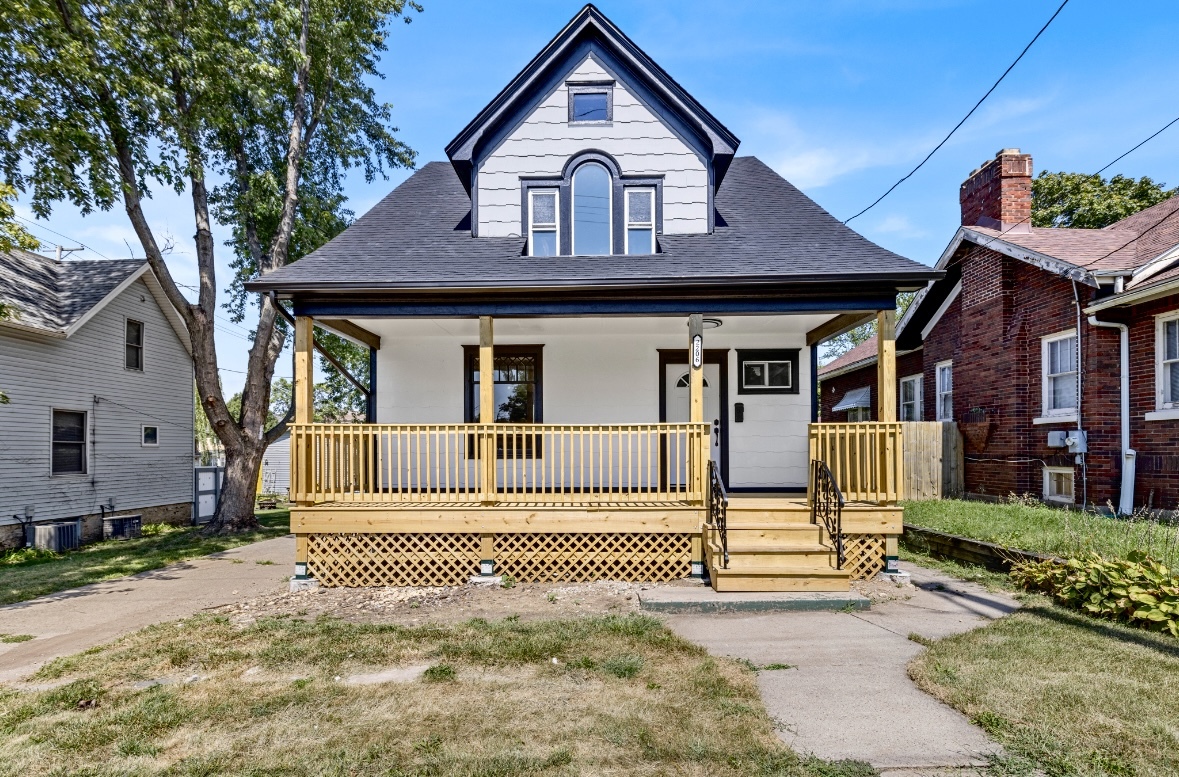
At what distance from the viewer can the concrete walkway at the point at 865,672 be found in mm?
3455

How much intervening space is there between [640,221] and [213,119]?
367 inches

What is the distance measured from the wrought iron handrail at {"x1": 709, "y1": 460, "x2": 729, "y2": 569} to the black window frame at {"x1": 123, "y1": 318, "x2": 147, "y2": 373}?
1557 cm

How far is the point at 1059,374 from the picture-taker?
10.6 meters

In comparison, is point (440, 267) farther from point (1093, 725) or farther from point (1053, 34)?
point (1053, 34)

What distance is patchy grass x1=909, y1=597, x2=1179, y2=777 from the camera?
3.23 m

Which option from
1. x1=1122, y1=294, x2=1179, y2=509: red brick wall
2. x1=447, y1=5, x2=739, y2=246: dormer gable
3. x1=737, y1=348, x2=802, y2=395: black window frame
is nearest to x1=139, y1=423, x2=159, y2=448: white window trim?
x1=447, y1=5, x2=739, y2=246: dormer gable

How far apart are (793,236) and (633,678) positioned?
21.4 ft

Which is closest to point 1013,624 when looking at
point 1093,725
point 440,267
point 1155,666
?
point 1155,666

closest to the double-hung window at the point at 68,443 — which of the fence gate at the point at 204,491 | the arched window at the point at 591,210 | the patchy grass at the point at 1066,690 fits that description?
the fence gate at the point at 204,491

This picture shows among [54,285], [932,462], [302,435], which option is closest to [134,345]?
[54,285]

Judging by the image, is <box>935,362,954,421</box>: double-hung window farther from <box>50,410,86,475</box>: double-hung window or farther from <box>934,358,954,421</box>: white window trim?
<box>50,410,86,475</box>: double-hung window

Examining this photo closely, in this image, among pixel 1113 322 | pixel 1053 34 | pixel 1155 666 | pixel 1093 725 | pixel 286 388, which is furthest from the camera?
pixel 286 388

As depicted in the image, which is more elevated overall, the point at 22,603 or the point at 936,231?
the point at 936,231

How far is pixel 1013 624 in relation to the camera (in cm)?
544
